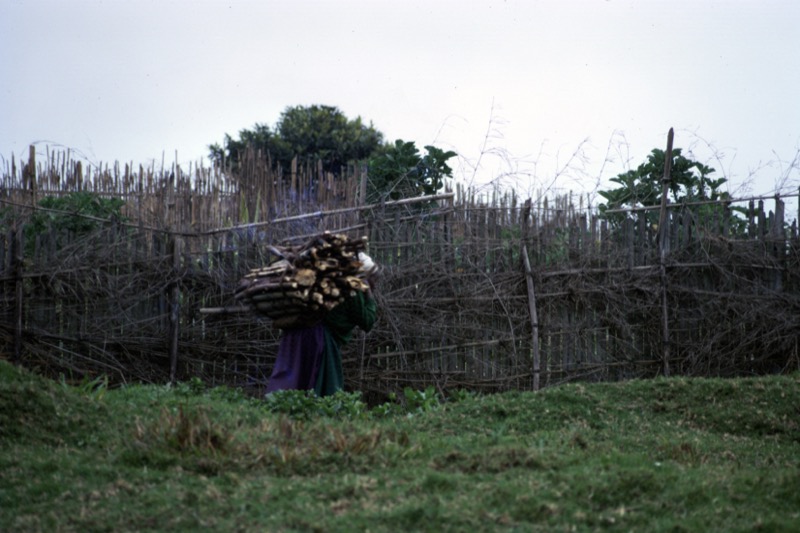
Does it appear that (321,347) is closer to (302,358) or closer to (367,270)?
(302,358)

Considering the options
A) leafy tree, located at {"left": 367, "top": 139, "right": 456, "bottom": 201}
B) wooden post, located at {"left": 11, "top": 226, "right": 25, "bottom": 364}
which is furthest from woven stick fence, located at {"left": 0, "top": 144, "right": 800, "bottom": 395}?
leafy tree, located at {"left": 367, "top": 139, "right": 456, "bottom": 201}

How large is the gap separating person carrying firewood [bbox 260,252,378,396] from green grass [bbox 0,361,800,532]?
888mm

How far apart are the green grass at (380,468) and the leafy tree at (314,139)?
2646cm

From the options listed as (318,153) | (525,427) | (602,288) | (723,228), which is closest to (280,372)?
(525,427)

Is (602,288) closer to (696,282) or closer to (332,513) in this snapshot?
(696,282)

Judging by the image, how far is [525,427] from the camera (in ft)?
24.3

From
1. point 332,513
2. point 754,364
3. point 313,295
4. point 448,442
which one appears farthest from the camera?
point 754,364

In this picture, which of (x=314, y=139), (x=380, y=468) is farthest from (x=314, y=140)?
(x=380, y=468)

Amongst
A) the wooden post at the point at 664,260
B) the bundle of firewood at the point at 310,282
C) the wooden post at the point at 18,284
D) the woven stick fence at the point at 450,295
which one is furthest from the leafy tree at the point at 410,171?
the wooden post at the point at 18,284

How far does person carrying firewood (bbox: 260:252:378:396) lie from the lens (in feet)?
28.2

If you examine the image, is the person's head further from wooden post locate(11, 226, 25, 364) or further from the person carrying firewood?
wooden post locate(11, 226, 25, 364)

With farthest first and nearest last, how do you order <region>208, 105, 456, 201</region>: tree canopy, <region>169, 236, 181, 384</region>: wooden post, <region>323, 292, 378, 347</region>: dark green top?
<region>208, 105, 456, 201</region>: tree canopy
<region>169, 236, 181, 384</region>: wooden post
<region>323, 292, 378, 347</region>: dark green top

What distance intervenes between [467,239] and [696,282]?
3.42m

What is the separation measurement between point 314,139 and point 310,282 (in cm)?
2633
